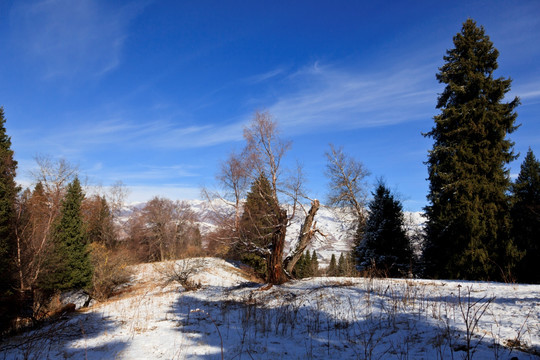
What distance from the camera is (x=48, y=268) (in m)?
15.7

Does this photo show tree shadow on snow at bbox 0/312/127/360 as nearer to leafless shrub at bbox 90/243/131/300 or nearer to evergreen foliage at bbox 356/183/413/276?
leafless shrub at bbox 90/243/131/300

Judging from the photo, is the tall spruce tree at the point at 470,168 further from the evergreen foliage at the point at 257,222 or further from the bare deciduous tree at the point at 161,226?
the bare deciduous tree at the point at 161,226

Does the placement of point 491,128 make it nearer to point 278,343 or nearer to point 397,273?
point 397,273

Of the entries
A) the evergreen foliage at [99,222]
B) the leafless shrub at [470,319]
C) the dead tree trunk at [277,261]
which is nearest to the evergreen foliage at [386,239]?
the dead tree trunk at [277,261]

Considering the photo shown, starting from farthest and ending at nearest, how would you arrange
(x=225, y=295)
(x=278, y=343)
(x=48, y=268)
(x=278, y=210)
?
(x=48, y=268) → (x=278, y=210) → (x=225, y=295) → (x=278, y=343)

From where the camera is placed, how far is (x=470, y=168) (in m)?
14.4

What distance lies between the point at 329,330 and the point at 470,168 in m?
13.7

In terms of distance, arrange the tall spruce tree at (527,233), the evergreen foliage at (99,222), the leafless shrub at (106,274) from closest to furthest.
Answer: the tall spruce tree at (527,233) → the leafless shrub at (106,274) → the evergreen foliage at (99,222)

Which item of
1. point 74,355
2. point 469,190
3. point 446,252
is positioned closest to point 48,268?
point 74,355

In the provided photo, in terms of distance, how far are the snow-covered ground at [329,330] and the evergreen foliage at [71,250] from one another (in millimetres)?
12921

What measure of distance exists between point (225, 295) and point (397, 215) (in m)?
12.1

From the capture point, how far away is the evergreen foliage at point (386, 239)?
16.2 m

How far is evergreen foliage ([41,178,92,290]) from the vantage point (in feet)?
55.9

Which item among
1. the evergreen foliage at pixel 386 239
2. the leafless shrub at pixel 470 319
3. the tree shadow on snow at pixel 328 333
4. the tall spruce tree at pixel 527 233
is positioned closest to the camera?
the leafless shrub at pixel 470 319
